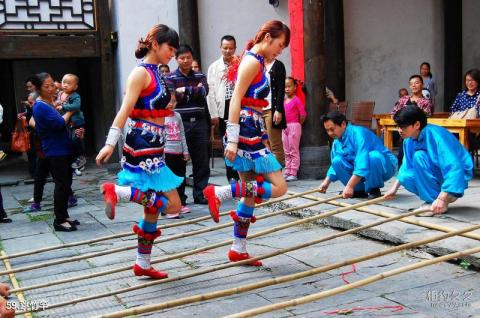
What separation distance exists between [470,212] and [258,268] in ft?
6.45

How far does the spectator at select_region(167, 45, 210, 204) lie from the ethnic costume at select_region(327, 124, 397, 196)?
147cm

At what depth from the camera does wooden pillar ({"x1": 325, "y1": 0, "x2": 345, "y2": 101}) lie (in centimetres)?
1078

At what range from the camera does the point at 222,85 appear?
6.70 m

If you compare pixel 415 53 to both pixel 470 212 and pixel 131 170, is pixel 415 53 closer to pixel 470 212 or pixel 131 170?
pixel 470 212

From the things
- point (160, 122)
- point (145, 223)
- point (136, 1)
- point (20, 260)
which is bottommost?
point (20, 260)

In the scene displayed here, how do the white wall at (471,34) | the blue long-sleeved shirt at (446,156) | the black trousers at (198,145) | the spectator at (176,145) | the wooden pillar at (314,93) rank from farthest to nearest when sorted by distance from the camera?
the white wall at (471,34)
the wooden pillar at (314,93)
the black trousers at (198,145)
the spectator at (176,145)
the blue long-sleeved shirt at (446,156)

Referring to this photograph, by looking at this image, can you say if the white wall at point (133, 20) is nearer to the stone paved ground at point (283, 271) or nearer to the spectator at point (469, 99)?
the stone paved ground at point (283, 271)

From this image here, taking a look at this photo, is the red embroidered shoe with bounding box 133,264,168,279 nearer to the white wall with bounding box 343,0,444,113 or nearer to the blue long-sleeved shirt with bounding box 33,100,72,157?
the blue long-sleeved shirt with bounding box 33,100,72,157

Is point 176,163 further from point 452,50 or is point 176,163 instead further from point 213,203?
point 452,50

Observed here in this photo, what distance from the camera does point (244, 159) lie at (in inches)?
163

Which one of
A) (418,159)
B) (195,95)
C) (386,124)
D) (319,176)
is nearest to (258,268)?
(418,159)

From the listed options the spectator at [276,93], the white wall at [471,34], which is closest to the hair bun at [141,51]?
the spectator at [276,93]

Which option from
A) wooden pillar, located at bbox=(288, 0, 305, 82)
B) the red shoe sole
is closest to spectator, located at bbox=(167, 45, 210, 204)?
wooden pillar, located at bbox=(288, 0, 305, 82)

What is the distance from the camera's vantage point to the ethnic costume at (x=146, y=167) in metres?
3.82
